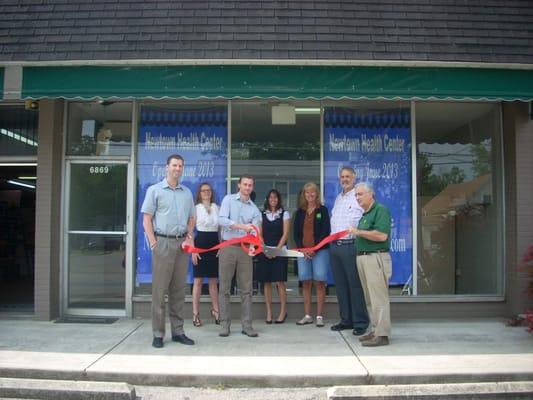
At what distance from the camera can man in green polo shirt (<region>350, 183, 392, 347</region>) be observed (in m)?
5.88

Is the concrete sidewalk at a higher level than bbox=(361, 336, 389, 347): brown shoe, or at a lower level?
lower

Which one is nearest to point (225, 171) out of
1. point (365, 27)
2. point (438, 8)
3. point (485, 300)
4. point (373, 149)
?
point (373, 149)

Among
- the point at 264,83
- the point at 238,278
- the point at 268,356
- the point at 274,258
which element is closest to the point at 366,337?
the point at 268,356

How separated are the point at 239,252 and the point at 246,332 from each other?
99cm

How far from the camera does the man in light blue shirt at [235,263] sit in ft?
21.1

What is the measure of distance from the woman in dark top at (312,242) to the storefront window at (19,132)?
403cm

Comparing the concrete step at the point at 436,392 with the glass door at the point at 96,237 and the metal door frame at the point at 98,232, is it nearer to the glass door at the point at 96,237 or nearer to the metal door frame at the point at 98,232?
the metal door frame at the point at 98,232

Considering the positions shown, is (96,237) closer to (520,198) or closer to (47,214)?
(47,214)

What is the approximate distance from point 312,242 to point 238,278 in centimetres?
115

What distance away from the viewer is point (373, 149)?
770cm

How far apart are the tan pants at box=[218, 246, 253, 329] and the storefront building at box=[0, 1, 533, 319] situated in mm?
952

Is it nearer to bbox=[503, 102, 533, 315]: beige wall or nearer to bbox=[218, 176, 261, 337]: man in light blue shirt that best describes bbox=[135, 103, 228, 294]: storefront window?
bbox=[218, 176, 261, 337]: man in light blue shirt

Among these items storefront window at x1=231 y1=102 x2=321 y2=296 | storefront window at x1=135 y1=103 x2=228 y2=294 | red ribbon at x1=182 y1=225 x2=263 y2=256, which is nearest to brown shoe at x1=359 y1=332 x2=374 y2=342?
red ribbon at x1=182 y1=225 x2=263 y2=256

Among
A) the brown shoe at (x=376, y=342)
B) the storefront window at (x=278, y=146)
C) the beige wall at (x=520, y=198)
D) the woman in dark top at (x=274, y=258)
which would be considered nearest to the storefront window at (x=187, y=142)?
the storefront window at (x=278, y=146)
